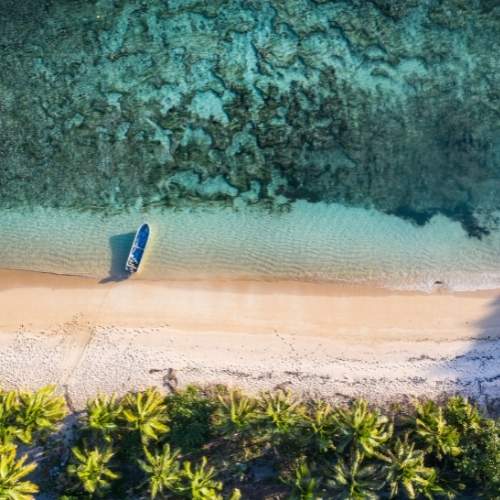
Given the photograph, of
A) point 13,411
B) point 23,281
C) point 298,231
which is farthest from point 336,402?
point 23,281

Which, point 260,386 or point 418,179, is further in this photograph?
point 418,179

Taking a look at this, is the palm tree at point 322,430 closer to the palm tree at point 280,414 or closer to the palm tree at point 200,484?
the palm tree at point 280,414

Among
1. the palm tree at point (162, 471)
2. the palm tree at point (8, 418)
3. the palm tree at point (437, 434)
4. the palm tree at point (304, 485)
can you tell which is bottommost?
the palm tree at point (304, 485)

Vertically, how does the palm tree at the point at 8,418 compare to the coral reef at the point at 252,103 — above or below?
below

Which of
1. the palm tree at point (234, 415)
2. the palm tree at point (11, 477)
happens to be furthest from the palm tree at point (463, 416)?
Answer: the palm tree at point (11, 477)

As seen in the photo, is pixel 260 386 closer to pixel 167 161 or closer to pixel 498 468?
pixel 498 468

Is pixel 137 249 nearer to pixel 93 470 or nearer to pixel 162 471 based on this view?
pixel 93 470
